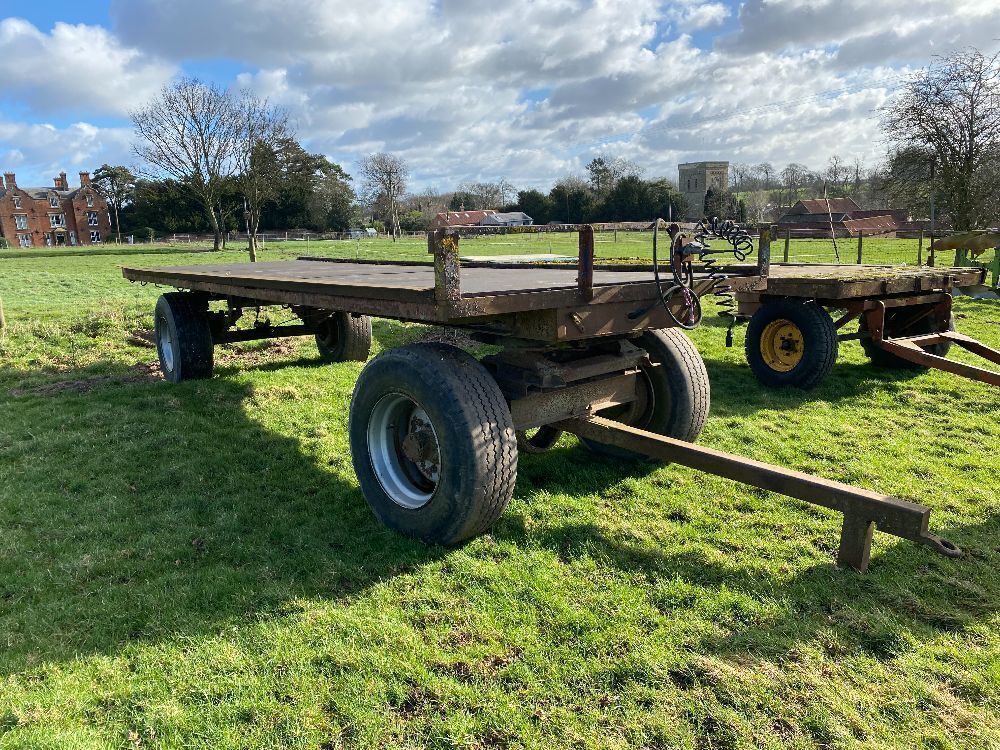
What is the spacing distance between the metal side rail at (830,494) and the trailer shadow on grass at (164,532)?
1220mm

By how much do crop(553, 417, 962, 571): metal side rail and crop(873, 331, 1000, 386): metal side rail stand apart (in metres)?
2.90

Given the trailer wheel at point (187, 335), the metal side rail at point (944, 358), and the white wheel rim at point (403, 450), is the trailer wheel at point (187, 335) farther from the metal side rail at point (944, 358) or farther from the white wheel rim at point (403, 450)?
the metal side rail at point (944, 358)

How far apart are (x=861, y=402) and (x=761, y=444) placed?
1708mm

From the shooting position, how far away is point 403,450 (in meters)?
3.66

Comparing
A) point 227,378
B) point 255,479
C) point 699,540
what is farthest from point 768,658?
point 227,378

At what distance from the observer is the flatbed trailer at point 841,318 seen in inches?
233

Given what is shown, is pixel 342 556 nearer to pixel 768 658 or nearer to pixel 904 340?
pixel 768 658

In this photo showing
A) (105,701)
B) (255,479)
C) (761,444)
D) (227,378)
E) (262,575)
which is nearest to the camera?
(105,701)

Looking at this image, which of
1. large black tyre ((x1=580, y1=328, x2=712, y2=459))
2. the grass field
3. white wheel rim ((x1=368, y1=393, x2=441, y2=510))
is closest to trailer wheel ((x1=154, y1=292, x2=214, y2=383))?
the grass field

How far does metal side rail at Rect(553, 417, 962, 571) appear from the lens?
8.77ft

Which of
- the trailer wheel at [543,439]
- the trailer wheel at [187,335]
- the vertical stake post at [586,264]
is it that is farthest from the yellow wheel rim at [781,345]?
the trailer wheel at [187,335]

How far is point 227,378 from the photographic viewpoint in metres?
7.20

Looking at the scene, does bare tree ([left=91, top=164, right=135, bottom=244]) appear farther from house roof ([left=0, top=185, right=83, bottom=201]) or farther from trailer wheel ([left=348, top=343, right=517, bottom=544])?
trailer wheel ([left=348, top=343, right=517, bottom=544])

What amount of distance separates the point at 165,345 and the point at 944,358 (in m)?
7.78
